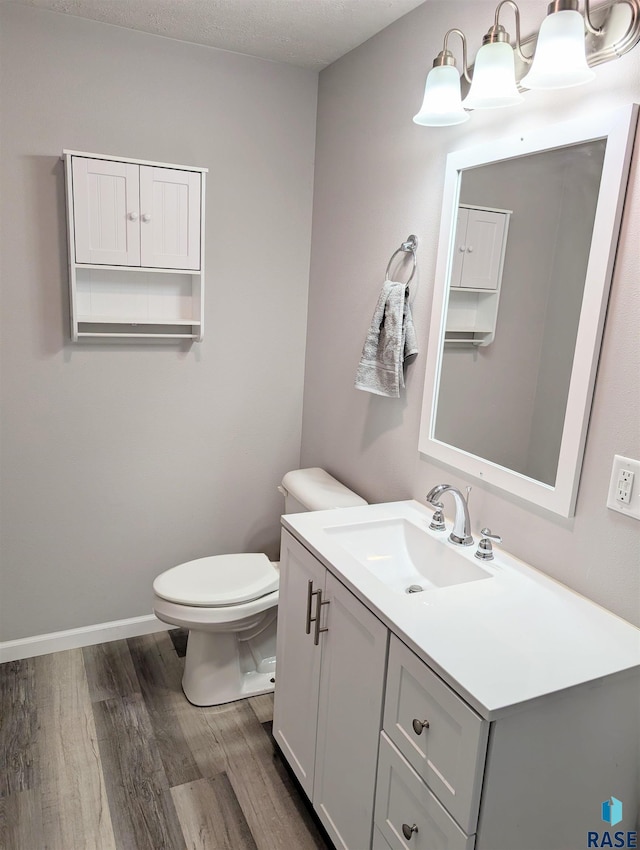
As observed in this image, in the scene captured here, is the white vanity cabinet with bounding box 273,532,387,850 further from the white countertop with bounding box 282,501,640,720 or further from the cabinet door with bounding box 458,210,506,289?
the cabinet door with bounding box 458,210,506,289

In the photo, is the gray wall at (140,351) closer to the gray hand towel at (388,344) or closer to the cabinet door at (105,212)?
the cabinet door at (105,212)

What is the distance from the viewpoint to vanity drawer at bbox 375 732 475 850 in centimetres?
120

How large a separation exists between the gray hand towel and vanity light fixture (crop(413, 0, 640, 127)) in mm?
634

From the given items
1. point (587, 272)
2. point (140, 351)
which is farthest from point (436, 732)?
point (140, 351)

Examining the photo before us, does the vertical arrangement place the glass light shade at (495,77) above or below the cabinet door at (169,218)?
above

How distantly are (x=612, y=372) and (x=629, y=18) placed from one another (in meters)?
0.74

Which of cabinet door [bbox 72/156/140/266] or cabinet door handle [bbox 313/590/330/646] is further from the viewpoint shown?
cabinet door [bbox 72/156/140/266]

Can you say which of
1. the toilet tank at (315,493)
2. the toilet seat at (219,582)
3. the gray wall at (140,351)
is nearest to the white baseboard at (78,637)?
the gray wall at (140,351)

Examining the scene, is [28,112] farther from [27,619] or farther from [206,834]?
[206,834]

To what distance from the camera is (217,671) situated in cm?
232

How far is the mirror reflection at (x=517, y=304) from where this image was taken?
1.47 m

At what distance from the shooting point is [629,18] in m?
1.28

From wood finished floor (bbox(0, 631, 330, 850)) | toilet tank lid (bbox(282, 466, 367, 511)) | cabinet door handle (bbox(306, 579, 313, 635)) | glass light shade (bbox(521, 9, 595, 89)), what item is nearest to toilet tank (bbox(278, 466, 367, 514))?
toilet tank lid (bbox(282, 466, 367, 511))

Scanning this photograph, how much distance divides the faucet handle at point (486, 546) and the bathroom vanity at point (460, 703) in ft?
0.08
